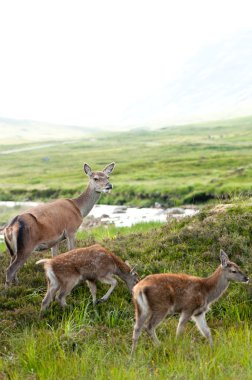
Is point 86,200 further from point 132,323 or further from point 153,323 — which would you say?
point 153,323

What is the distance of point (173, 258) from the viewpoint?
44.4 ft

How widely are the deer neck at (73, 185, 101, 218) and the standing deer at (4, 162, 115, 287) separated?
19 centimetres

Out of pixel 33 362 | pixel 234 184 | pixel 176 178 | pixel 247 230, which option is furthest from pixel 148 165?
pixel 33 362

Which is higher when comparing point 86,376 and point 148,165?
point 86,376

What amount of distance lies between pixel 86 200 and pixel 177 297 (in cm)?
582

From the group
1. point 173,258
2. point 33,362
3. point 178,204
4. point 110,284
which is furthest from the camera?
point 178,204

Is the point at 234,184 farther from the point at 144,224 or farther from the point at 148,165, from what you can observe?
the point at 148,165

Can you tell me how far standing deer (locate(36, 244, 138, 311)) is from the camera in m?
11.0

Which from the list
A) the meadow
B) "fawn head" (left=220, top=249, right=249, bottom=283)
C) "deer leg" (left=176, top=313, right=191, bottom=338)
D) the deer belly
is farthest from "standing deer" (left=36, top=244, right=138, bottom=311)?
"deer leg" (left=176, top=313, right=191, bottom=338)

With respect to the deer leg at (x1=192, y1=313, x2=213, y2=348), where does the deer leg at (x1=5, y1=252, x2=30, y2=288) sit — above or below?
above

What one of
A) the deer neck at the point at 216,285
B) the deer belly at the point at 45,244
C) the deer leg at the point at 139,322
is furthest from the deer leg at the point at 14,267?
the deer neck at the point at 216,285

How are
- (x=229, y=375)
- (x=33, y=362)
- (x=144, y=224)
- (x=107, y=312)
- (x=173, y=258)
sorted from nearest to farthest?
(x=229, y=375) < (x=33, y=362) < (x=107, y=312) < (x=173, y=258) < (x=144, y=224)

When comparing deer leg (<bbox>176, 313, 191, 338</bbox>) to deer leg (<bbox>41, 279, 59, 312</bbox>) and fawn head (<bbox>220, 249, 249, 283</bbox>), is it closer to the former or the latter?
fawn head (<bbox>220, 249, 249, 283</bbox>)

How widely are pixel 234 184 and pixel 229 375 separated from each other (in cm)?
3653
